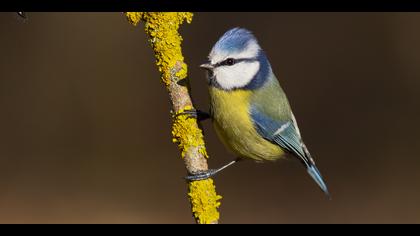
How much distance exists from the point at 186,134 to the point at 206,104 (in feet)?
7.87

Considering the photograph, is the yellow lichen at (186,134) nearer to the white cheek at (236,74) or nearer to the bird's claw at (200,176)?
the bird's claw at (200,176)

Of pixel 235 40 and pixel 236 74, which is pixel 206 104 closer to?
pixel 236 74

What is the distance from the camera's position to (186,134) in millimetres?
1706

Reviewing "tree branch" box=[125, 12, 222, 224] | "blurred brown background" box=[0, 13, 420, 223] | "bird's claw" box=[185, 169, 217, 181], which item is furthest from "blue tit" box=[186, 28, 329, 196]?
"blurred brown background" box=[0, 13, 420, 223]

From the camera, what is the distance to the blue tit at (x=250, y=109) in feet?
6.86

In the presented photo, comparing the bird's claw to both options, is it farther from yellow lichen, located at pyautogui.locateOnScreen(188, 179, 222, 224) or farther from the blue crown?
the blue crown

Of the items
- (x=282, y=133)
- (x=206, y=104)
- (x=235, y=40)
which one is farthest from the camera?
(x=206, y=104)

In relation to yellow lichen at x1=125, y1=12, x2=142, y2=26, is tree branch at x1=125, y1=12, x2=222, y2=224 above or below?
below

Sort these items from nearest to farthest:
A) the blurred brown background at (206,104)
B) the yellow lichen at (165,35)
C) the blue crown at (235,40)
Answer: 1. the yellow lichen at (165,35)
2. the blue crown at (235,40)
3. the blurred brown background at (206,104)

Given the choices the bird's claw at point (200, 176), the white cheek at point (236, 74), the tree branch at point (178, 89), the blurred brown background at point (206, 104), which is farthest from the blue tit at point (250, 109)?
the blurred brown background at point (206, 104)

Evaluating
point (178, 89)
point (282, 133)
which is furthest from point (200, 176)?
point (282, 133)

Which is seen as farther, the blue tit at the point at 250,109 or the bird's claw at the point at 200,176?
the blue tit at the point at 250,109

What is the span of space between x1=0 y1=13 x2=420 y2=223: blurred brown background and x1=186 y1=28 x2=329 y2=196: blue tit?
187 centimetres

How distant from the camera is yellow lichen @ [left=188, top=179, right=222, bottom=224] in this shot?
155 cm
